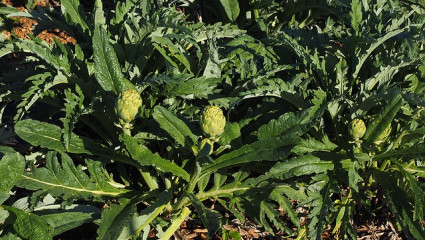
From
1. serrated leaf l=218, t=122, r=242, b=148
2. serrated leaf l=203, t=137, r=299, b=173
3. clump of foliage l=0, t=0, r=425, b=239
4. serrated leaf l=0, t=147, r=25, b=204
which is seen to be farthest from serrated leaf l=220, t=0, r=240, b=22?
serrated leaf l=0, t=147, r=25, b=204

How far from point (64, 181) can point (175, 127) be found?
622 mm

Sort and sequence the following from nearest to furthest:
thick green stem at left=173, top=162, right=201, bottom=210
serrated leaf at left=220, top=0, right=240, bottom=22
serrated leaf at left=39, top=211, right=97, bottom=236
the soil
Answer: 1. serrated leaf at left=39, top=211, right=97, bottom=236
2. thick green stem at left=173, top=162, right=201, bottom=210
3. serrated leaf at left=220, top=0, right=240, bottom=22
4. the soil

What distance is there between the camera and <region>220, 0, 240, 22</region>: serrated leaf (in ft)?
13.2

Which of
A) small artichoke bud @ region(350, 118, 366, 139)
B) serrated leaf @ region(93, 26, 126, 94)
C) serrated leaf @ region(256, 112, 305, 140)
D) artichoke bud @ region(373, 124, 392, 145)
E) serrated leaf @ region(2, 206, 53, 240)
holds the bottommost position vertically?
artichoke bud @ region(373, 124, 392, 145)

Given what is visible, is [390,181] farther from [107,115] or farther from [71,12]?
[71,12]

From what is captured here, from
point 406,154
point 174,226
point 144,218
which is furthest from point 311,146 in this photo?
point 144,218

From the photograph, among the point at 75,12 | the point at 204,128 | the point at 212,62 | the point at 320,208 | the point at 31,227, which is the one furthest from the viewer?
the point at 75,12

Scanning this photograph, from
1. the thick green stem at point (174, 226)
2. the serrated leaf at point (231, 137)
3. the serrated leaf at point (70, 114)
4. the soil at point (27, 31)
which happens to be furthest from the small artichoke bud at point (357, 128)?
the soil at point (27, 31)

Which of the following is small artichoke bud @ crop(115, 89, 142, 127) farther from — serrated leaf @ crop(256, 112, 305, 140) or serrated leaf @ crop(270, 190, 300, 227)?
serrated leaf @ crop(270, 190, 300, 227)

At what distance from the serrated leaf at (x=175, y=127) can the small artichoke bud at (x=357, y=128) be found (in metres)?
0.87

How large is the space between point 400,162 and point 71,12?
2159mm

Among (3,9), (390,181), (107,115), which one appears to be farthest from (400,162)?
(3,9)

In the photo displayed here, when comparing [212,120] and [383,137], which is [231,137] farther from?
[383,137]

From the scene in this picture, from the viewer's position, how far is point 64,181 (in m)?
2.67
